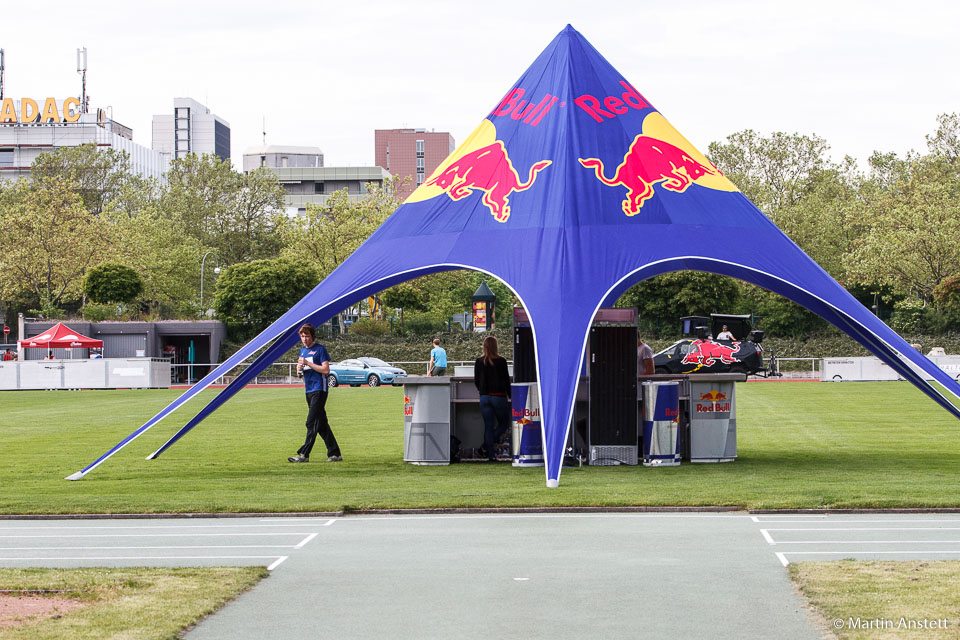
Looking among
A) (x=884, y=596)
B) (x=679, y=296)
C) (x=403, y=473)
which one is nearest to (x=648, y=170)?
(x=403, y=473)

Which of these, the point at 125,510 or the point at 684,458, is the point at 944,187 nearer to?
the point at 684,458

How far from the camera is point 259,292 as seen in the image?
63969mm

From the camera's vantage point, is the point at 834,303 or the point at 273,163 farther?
the point at 273,163

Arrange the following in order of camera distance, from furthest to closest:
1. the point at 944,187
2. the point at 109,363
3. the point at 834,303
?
1. the point at 944,187
2. the point at 109,363
3. the point at 834,303

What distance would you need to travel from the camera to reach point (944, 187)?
211ft

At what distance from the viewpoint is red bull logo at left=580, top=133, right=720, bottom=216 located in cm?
1623

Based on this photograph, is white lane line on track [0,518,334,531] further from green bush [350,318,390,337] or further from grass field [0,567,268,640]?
green bush [350,318,390,337]

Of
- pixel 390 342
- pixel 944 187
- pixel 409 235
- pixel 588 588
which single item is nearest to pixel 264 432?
pixel 409 235

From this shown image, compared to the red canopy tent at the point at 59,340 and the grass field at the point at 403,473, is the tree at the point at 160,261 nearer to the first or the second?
the red canopy tent at the point at 59,340

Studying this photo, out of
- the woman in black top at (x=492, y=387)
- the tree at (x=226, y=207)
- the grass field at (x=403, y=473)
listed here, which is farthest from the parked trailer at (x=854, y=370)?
the tree at (x=226, y=207)

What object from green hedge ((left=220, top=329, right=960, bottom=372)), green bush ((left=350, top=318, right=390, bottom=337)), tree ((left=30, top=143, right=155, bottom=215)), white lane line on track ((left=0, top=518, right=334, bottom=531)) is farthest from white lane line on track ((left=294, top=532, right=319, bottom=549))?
tree ((left=30, top=143, right=155, bottom=215))

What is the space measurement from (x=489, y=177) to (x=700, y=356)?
92.4 feet

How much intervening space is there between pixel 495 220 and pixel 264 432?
365 inches

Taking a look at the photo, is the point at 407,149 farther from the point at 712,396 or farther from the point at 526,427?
the point at 526,427
